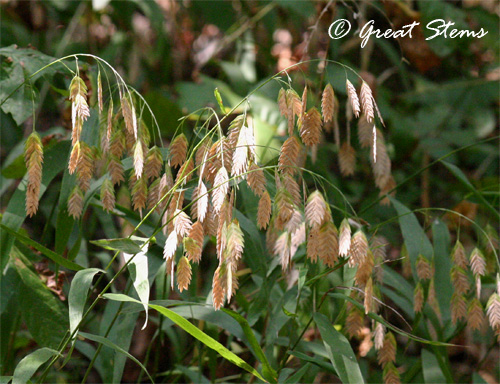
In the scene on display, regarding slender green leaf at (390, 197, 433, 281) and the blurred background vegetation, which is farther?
the blurred background vegetation

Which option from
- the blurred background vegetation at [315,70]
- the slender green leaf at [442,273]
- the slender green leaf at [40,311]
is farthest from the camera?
the blurred background vegetation at [315,70]

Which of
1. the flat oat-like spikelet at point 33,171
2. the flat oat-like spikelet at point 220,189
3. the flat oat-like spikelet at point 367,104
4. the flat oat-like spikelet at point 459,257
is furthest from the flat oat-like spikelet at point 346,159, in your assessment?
the flat oat-like spikelet at point 33,171

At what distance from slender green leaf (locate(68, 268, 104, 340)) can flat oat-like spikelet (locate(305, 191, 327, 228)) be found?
313 mm

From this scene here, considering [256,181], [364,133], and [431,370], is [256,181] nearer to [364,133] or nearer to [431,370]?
[364,133]

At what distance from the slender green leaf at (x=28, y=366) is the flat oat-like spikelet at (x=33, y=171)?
0.20 metres

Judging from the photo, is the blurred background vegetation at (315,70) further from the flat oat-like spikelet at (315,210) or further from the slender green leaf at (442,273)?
the flat oat-like spikelet at (315,210)

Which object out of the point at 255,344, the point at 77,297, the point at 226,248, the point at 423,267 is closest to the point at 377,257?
the point at 423,267

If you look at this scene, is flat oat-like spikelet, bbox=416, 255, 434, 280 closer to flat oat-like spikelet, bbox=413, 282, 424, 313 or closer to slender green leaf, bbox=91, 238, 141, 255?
flat oat-like spikelet, bbox=413, 282, 424, 313

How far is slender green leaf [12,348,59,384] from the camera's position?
2.37 feet

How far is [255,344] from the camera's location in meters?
0.83

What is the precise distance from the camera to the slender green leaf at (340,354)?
0.85 meters

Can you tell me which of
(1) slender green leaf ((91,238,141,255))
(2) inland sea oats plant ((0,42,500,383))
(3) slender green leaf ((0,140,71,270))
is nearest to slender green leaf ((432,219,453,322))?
(2) inland sea oats plant ((0,42,500,383))

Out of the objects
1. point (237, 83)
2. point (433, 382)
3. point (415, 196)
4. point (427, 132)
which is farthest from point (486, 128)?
point (433, 382)

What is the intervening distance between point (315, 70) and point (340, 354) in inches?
47.6
